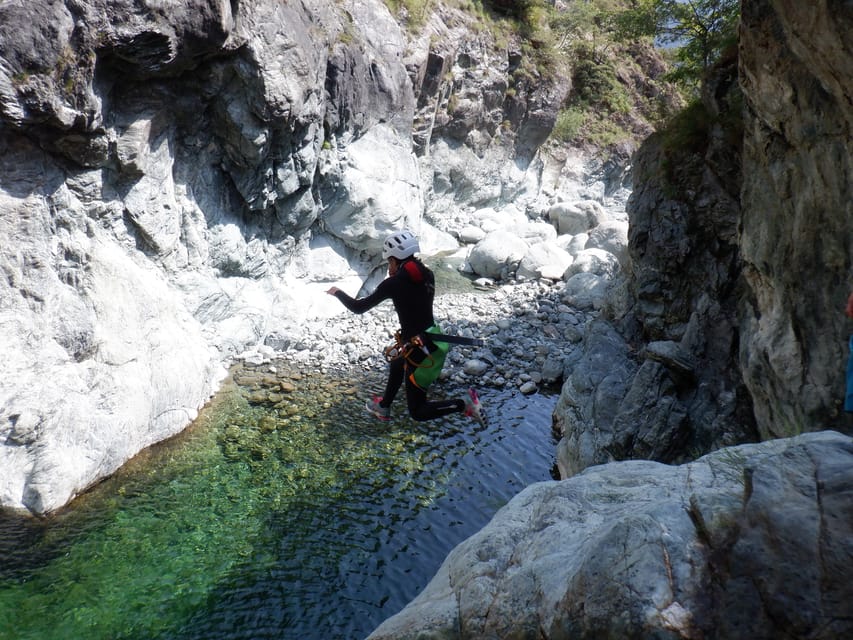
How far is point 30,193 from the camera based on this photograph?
430 inches

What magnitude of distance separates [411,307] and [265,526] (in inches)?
177

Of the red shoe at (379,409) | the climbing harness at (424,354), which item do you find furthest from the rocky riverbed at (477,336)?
the climbing harness at (424,354)

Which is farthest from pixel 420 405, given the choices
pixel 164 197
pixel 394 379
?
pixel 164 197

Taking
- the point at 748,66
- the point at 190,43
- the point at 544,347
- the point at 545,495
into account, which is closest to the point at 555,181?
the point at 544,347

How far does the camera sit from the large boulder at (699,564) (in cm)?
331

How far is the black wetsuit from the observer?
8156mm

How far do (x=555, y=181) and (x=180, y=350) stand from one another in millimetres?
31783

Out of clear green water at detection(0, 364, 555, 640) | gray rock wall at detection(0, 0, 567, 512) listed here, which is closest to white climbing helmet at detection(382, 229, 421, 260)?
clear green water at detection(0, 364, 555, 640)

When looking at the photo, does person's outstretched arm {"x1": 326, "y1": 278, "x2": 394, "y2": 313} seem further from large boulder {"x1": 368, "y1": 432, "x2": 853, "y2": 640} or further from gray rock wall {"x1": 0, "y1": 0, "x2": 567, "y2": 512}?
gray rock wall {"x1": 0, "y1": 0, "x2": 567, "y2": 512}

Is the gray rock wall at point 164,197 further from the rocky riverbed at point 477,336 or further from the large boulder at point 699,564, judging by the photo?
the large boulder at point 699,564

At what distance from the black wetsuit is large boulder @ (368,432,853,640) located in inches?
157

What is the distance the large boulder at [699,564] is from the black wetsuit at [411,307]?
4.00 m

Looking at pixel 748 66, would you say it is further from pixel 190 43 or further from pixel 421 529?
pixel 190 43

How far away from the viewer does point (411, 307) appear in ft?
28.1
